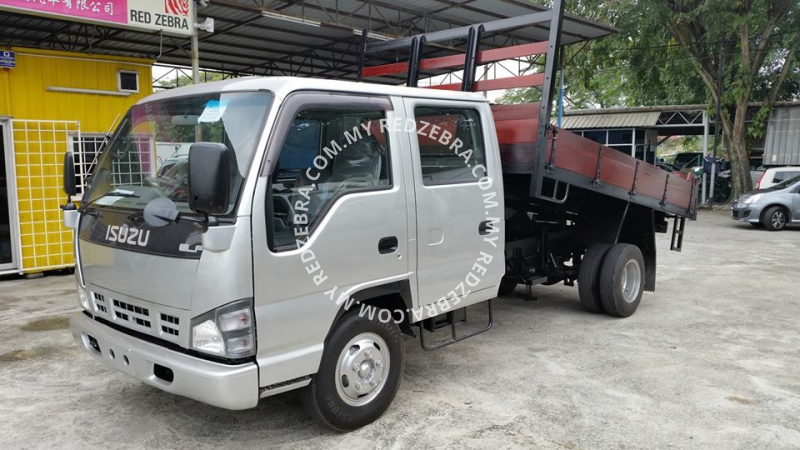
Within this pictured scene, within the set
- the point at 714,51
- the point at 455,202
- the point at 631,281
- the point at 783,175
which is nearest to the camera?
the point at 455,202

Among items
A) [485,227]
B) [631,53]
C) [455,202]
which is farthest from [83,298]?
[631,53]

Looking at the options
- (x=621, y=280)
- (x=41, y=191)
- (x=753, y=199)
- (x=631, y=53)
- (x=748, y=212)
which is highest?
(x=631, y=53)

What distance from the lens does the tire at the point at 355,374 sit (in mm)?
3436

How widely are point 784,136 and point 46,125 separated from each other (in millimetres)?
21279

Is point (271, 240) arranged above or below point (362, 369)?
above

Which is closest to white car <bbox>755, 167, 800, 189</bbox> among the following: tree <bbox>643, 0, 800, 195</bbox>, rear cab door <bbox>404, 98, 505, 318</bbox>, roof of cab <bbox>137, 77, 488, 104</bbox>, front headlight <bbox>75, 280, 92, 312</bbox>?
tree <bbox>643, 0, 800, 195</bbox>

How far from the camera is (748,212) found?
48.3 feet

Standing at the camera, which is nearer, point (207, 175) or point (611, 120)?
point (207, 175)

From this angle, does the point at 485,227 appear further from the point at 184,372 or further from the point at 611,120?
the point at 611,120

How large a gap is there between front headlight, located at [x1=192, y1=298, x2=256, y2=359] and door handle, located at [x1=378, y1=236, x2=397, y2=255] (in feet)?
3.18

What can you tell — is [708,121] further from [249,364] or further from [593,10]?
[249,364]

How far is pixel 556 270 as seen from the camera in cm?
640

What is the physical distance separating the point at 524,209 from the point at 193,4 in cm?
535

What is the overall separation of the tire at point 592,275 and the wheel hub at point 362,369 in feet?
10.7
